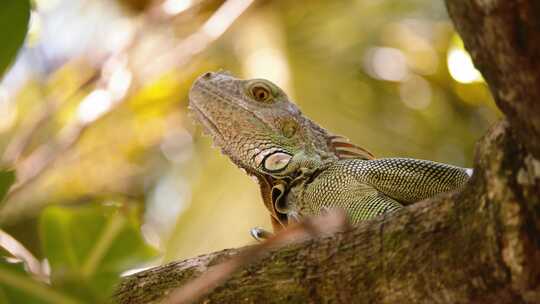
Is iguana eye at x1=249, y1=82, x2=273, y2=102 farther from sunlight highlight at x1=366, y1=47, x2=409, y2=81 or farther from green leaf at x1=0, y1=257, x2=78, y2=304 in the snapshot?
sunlight highlight at x1=366, y1=47, x2=409, y2=81

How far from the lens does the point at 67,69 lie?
9.15 metres

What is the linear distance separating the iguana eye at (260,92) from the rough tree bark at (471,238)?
2.26 meters

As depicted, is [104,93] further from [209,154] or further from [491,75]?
[491,75]

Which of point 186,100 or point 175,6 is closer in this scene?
point 175,6

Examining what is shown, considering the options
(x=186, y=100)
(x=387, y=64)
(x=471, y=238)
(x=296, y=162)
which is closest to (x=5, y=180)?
(x=471, y=238)

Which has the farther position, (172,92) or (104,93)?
(172,92)

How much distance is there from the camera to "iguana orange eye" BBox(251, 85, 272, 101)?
5.31m

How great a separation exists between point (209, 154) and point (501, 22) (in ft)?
23.7

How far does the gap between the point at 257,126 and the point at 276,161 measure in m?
0.30

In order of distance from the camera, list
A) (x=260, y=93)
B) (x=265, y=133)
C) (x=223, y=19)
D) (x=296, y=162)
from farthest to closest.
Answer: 1. (x=223, y=19)
2. (x=260, y=93)
3. (x=265, y=133)
4. (x=296, y=162)

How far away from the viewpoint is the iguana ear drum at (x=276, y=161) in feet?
16.2

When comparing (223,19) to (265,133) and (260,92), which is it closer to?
(260,92)

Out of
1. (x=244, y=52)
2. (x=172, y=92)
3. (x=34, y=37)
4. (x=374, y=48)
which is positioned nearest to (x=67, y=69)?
(x=172, y=92)

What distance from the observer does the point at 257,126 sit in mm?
5184
